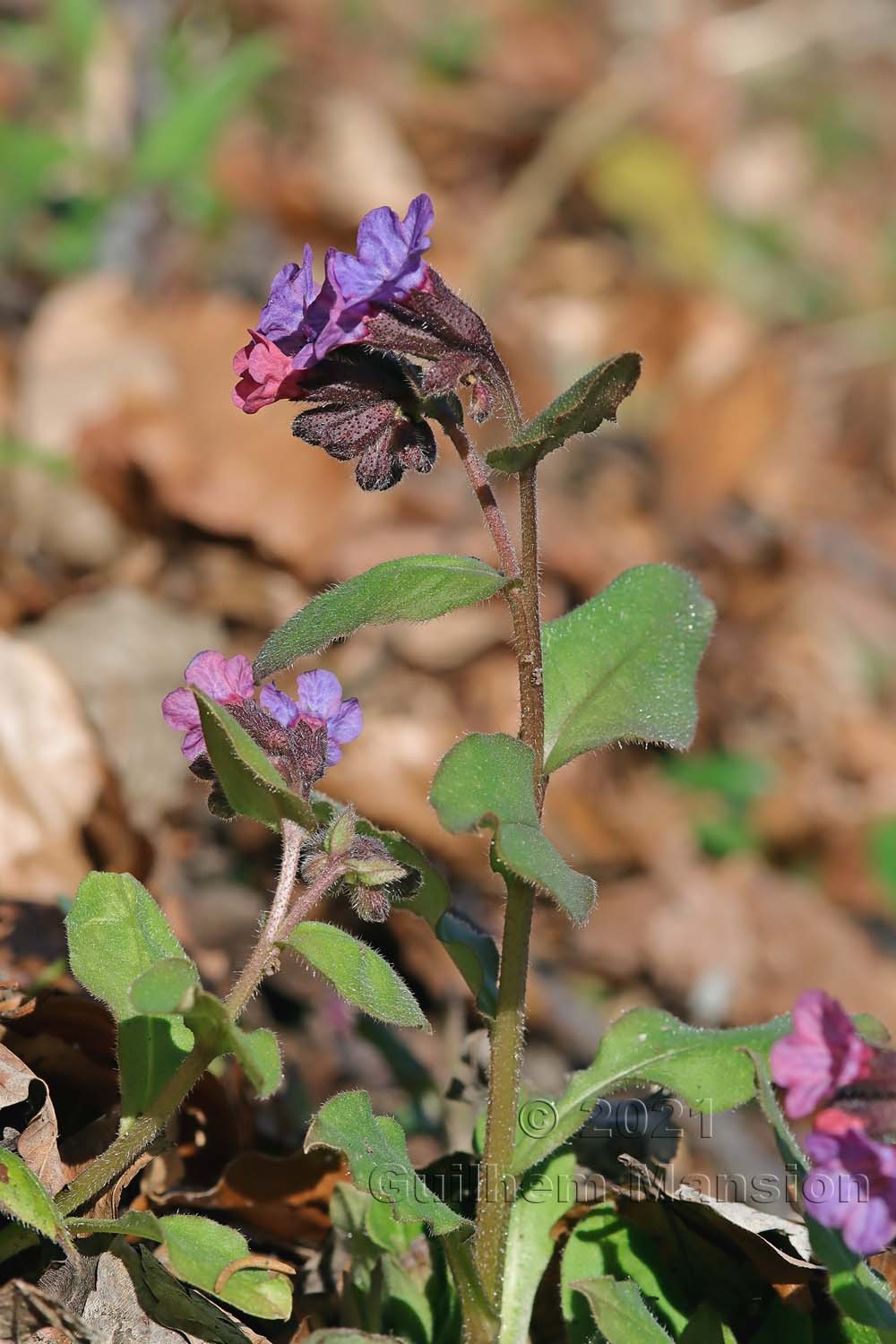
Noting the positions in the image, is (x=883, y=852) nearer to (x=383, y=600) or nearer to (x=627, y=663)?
(x=627, y=663)

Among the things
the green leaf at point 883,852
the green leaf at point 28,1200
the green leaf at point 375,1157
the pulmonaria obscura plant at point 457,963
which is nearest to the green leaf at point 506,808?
the pulmonaria obscura plant at point 457,963

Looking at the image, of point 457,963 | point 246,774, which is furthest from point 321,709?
point 457,963

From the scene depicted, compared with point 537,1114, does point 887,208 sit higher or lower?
higher

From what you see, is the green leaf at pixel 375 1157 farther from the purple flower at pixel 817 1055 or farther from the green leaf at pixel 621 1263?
the purple flower at pixel 817 1055

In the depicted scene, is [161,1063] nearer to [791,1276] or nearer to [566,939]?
[791,1276]

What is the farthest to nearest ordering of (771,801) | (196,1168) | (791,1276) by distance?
(771,801) < (196,1168) < (791,1276)

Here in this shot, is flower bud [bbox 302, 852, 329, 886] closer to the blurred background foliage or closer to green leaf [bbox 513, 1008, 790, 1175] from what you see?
green leaf [bbox 513, 1008, 790, 1175]

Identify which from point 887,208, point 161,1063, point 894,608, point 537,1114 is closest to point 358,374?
point 161,1063
